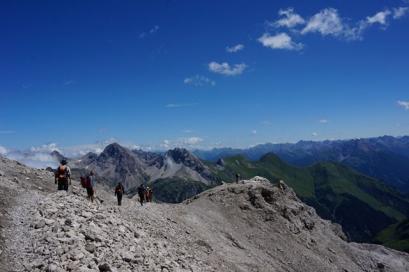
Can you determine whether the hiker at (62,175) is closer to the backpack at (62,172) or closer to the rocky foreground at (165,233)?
the backpack at (62,172)

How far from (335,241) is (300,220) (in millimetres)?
10005

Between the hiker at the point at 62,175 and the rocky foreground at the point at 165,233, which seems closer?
the rocky foreground at the point at 165,233

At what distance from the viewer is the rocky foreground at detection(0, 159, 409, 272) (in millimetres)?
23297

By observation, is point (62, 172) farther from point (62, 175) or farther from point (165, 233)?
point (165, 233)

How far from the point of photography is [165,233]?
117 ft

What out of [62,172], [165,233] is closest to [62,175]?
[62,172]

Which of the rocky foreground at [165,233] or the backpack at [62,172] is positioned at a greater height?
the backpack at [62,172]

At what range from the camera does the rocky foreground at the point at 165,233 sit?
76.4 feet

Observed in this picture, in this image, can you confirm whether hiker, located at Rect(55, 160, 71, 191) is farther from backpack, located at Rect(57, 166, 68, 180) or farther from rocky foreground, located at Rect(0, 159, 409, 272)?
rocky foreground, located at Rect(0, 159, 409, 272)

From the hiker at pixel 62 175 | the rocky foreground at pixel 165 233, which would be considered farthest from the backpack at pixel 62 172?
the rocky foreground at pixel 165 233

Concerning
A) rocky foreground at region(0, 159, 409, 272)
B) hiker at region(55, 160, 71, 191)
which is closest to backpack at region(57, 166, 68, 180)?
hiker at region(55, 160, 71, 191)

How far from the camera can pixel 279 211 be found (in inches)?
2591

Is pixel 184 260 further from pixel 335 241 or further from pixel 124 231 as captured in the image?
pixel 335 241

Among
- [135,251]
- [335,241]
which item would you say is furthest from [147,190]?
[335,241]
